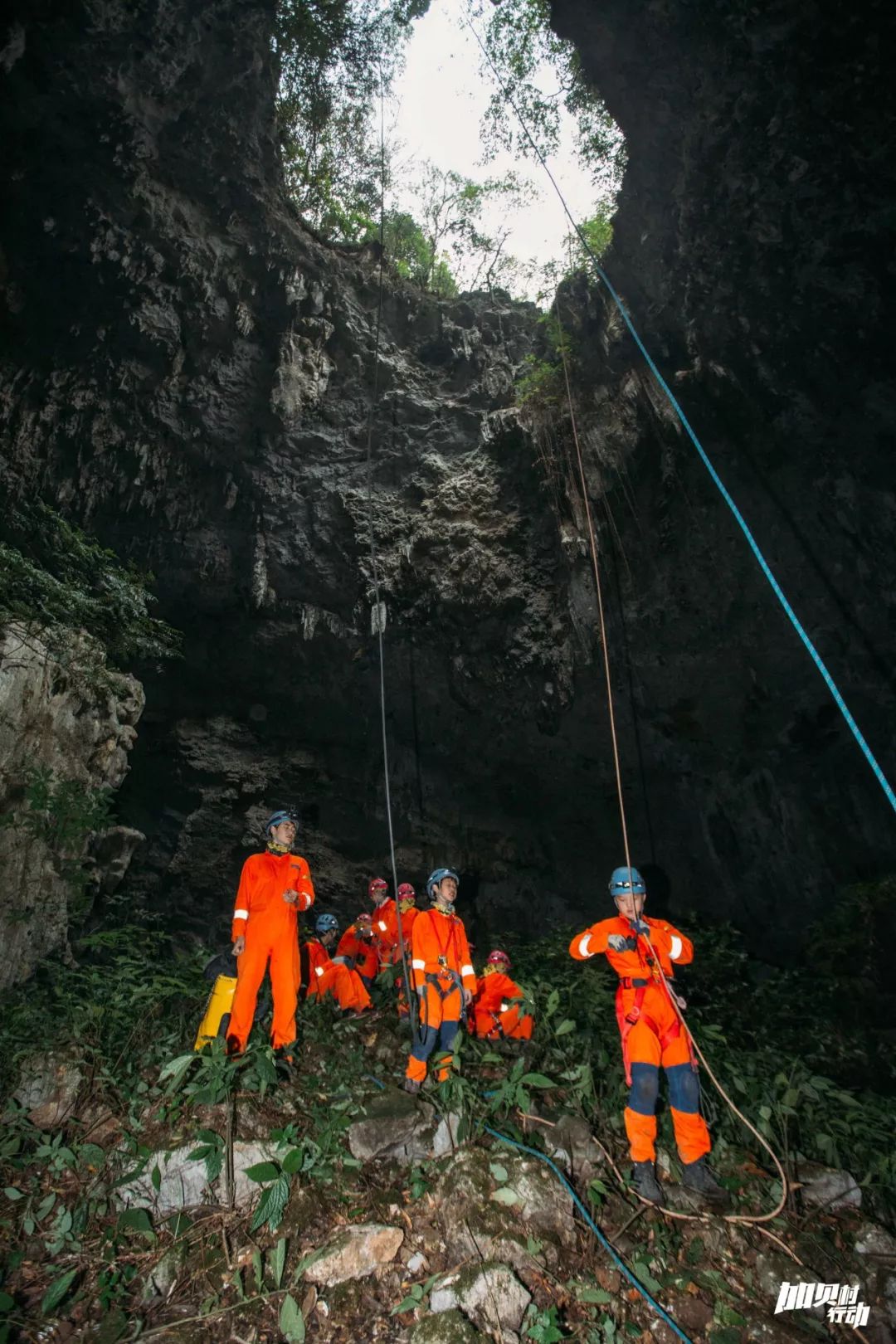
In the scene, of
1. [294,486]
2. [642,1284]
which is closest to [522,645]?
[294,486]

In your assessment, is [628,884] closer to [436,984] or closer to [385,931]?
[436,984]

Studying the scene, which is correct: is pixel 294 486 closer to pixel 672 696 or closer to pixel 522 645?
pixel 522 645

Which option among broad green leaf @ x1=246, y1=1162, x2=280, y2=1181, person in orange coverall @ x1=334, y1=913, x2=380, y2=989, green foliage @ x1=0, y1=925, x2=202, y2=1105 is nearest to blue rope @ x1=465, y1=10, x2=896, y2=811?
broad green leaf @ x1=246, y1=1162, x2=280, y2=1181

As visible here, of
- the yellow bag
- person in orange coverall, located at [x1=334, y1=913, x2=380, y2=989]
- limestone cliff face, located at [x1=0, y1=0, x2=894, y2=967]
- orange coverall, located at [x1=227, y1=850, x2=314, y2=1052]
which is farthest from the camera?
limestone cliff face, located at [x1=0, y1=0, x2=894, y2=967]

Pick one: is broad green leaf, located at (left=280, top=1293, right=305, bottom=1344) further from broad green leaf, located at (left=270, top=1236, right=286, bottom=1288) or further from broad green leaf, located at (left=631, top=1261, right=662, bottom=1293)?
broad green leaf, located at (left=631, top=1261, right=662, bottom=1293)

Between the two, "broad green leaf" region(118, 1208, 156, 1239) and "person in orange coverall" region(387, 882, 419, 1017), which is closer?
"broad green leaf" region(118, 1208, 156, 1239)

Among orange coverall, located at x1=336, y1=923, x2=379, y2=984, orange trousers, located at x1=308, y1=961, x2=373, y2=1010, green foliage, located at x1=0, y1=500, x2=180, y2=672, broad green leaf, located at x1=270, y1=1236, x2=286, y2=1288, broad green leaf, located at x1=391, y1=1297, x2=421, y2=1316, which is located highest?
green foliage, located at x1=0, y1=500, x2=180, y2=672

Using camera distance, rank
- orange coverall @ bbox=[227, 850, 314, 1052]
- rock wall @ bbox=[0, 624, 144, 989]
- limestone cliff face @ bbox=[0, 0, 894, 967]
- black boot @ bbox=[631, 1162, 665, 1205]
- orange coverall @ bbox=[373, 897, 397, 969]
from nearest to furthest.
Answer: black boot @ bbox=[631, 1162, 665, 1205], orange coverall @ bbox=[227, 850, 314, 1052], rock wall @ bbox=[0, 624, 144, 989], orange coverall @ bbox=[373, 897, 397, 969], limestone cliff face @ bbox=[0, 0, 894, 967]

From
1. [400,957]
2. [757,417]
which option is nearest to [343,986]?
[400,957]

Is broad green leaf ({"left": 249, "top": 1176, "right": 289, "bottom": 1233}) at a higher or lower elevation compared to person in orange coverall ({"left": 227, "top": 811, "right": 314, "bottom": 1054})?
lower

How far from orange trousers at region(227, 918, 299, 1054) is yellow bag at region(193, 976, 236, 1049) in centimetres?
4

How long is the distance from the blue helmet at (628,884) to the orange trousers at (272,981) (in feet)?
7.85

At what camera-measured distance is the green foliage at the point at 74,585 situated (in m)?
6.45

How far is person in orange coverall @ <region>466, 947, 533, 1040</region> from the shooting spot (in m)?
5.00
